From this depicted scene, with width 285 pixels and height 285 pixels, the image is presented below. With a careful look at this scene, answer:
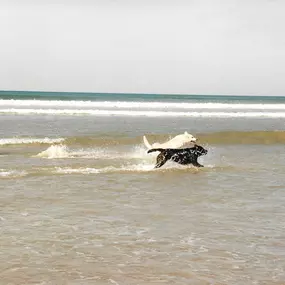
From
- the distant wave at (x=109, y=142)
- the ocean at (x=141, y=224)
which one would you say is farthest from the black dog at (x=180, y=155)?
the distant wave at (x=109, y=142)

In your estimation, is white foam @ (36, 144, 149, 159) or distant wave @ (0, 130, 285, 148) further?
distant wave @ (0, 130, 285, 148)

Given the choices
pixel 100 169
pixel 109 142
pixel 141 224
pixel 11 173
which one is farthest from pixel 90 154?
pixel 141 224

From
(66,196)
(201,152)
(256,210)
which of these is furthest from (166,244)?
(201,152)

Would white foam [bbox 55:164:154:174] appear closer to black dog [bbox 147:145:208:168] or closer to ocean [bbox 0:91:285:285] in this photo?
ocean [bbox 0:91:285:285]

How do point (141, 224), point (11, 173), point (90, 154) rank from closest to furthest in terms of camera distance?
point (141, 224) < point (11, 173) < point (90, 154)

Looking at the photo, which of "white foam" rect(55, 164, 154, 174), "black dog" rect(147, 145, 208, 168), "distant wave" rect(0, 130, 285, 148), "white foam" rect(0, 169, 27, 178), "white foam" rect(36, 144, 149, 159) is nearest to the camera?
"white foam" rect(0, 169, 27, 178)

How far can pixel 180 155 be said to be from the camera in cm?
1661

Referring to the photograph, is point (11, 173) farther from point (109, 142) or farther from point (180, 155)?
point (109, 142)

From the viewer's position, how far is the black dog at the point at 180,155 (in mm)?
16438

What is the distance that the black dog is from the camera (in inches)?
647

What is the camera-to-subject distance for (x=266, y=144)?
27.3m

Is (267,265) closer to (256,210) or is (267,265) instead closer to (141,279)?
(141,279)

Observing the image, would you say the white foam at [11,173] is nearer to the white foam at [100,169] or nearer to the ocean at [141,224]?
the ocean at [141,224]

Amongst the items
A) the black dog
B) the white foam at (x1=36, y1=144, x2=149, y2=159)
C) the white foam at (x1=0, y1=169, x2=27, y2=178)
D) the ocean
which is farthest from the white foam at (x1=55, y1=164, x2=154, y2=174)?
the white foam at (x1=36, y1=144, x2=149, y2=159)
